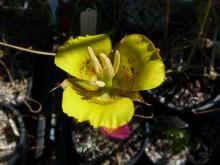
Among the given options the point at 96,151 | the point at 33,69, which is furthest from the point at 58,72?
the point at 96,151

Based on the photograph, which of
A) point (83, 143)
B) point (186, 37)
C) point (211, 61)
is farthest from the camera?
point (186, 37)

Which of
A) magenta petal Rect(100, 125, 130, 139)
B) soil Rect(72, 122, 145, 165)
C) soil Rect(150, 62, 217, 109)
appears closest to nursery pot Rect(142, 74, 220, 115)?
soil Rect(150, 62, 217, 109)

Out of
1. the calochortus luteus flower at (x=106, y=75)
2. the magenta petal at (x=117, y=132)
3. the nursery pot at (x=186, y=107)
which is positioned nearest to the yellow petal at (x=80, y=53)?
the calochortus luteus flower at (x=106, y=75)

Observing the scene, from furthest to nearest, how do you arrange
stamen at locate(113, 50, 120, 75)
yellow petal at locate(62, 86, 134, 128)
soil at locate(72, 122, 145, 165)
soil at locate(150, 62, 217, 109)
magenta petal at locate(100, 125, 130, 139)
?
1. soil at locate(150, 62, 217, 109)
2. soil at locate(72, 122, 145, 165)
3. magenta petal at locate(100, 125, 130, 139)
4. stamen at locate(113, 50, 120, 75)
5. yellow petal at locate(62, 86, 134, 128)

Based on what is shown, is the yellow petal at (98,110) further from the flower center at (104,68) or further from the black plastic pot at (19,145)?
the black plastic pot at (19,145)

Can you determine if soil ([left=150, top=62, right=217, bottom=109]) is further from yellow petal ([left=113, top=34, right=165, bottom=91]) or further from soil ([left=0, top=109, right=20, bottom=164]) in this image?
soil ([left=0, top=109, right=20, bottom=164])

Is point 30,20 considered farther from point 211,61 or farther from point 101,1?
point 211,61
